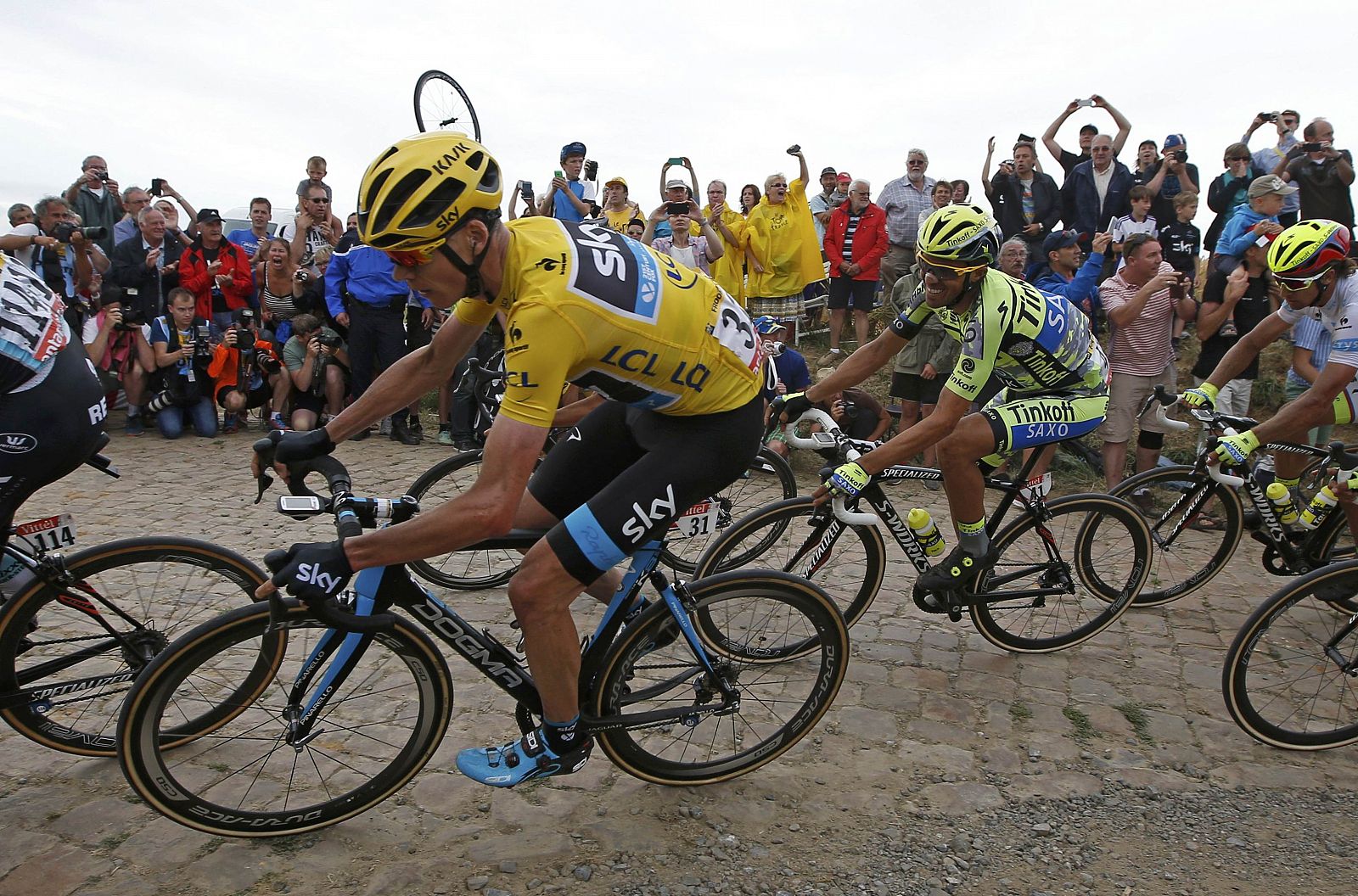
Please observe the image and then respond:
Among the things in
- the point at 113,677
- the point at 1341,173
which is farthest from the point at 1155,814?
the point at 1341,173

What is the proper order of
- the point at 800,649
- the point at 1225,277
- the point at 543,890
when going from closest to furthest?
the point at 543,890
the point at 800,649
the point at 1225,277

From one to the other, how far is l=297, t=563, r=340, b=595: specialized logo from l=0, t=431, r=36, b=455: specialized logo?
1585 mm

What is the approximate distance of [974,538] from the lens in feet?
15.9

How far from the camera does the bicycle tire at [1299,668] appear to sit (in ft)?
13.7

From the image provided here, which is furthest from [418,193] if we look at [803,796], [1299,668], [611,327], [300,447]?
[1299,668]

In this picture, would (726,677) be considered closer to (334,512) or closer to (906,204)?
(334,512)

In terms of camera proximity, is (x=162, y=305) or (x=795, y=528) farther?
(x=162, y=305)

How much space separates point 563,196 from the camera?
1105cm

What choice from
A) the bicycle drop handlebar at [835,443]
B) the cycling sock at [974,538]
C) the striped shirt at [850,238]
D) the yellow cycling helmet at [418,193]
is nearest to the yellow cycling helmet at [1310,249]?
the cycling sock at [974,538]

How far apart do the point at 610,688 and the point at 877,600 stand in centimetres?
281

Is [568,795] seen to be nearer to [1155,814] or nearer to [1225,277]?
[1155,814]

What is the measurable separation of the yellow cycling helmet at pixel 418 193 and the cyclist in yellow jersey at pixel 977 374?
7.42ft

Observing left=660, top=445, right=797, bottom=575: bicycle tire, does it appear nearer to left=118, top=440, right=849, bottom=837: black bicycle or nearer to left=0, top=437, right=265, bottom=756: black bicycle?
left=118, top=440, right=849, bottom=837: black bicycle

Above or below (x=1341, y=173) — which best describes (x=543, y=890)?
below
